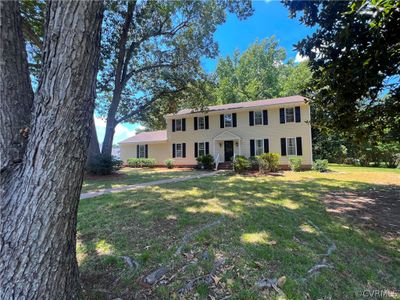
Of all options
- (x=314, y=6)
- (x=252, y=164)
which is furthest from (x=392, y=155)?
(x=314, y=6)

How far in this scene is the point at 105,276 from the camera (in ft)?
9.04

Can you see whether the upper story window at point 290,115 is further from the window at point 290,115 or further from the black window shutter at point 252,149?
the black window shutter at point 252,149

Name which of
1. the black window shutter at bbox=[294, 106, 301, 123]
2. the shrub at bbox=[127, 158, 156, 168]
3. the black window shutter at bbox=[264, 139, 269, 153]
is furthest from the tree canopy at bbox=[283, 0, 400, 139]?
the shrub at bbox=[127, 158, 156, 168]

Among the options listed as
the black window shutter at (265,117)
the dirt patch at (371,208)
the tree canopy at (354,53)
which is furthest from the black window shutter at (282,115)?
the tree canopy at (354,53)

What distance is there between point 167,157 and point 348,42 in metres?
18.5

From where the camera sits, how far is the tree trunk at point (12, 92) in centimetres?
175

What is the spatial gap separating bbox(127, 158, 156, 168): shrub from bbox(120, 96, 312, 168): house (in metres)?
0.63

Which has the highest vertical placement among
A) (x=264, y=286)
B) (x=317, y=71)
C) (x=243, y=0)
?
(x=243, y=0)

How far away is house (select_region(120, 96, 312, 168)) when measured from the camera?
17078 millimetres

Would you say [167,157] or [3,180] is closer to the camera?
[3,180]

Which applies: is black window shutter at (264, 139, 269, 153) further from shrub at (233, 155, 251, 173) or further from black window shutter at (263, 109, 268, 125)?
shrub at (233, 155, 251, 173)

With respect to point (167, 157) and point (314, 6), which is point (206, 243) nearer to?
point (314, 6)

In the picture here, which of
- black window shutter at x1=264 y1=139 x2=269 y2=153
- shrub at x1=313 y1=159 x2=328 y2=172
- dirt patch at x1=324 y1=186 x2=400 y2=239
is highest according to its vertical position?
black window shutter at x1=264 y1=139 x2=269 y2=153

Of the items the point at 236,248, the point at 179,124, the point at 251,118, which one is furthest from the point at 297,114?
the point at 236,248
